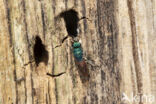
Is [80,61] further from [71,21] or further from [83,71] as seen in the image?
[71,21]

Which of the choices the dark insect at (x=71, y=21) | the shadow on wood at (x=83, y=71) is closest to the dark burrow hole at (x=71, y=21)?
the dark insect at (x=71, y=21)

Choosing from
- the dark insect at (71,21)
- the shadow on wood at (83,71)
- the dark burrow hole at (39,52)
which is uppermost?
the dark insect at (71,21)

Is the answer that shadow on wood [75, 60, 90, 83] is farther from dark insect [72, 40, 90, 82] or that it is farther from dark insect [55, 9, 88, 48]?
dark insect [55, 9, 88, 48]

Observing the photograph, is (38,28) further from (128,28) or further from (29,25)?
(128,28)

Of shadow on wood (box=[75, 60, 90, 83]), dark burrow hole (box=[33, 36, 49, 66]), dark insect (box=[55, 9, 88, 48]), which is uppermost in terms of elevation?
dark insect (box=[55, 9, 88, 48])

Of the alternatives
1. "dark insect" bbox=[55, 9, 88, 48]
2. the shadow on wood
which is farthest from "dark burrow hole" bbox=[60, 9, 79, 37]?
the shadow on wood

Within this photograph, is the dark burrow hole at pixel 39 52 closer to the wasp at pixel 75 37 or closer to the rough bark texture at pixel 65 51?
the rough bark texture at pixel 65 51

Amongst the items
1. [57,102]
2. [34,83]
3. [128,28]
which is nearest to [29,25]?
[34,83]
